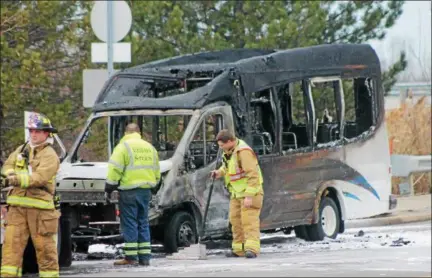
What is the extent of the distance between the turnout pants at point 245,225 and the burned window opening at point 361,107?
383 centimetres

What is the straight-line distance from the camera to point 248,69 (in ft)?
53.6

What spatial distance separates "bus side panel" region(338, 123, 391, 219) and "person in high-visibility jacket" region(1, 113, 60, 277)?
711 centimetres

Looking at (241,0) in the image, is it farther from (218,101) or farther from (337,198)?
(218,101)

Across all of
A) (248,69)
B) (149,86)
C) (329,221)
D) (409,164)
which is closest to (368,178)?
(329,221)

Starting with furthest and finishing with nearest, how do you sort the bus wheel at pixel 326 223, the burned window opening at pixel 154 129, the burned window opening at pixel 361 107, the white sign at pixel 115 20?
the burned window opening at pixel 361 107 < the white sign at pixel 115 20 < the bus wheel at pixel 326 223 < the burned window opening at pixel 154 129

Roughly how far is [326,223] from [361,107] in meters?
2.13

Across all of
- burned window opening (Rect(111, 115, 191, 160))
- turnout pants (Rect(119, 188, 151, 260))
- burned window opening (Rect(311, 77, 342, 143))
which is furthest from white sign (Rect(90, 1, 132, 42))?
turnout pants (Rect(119, 188, 151, 260))

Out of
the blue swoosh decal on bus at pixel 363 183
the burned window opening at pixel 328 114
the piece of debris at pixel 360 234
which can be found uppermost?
the burned window opening at pixel 328 114

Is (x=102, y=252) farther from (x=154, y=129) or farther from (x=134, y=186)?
(x=134, y=186)

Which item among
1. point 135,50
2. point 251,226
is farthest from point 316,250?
point 135,50

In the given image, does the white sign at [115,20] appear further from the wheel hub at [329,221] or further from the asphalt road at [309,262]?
the wheel hub at [329,221]

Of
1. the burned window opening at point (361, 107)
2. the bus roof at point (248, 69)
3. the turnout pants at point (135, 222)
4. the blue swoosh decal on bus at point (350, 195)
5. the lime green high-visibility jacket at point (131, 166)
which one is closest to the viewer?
the lime green high-visibility jacket at point (131, 166)

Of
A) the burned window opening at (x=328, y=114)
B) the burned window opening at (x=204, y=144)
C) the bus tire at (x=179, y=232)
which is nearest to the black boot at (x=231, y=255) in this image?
the bus tire at (x=179, y=232)

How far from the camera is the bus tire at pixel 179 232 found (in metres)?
15.2
